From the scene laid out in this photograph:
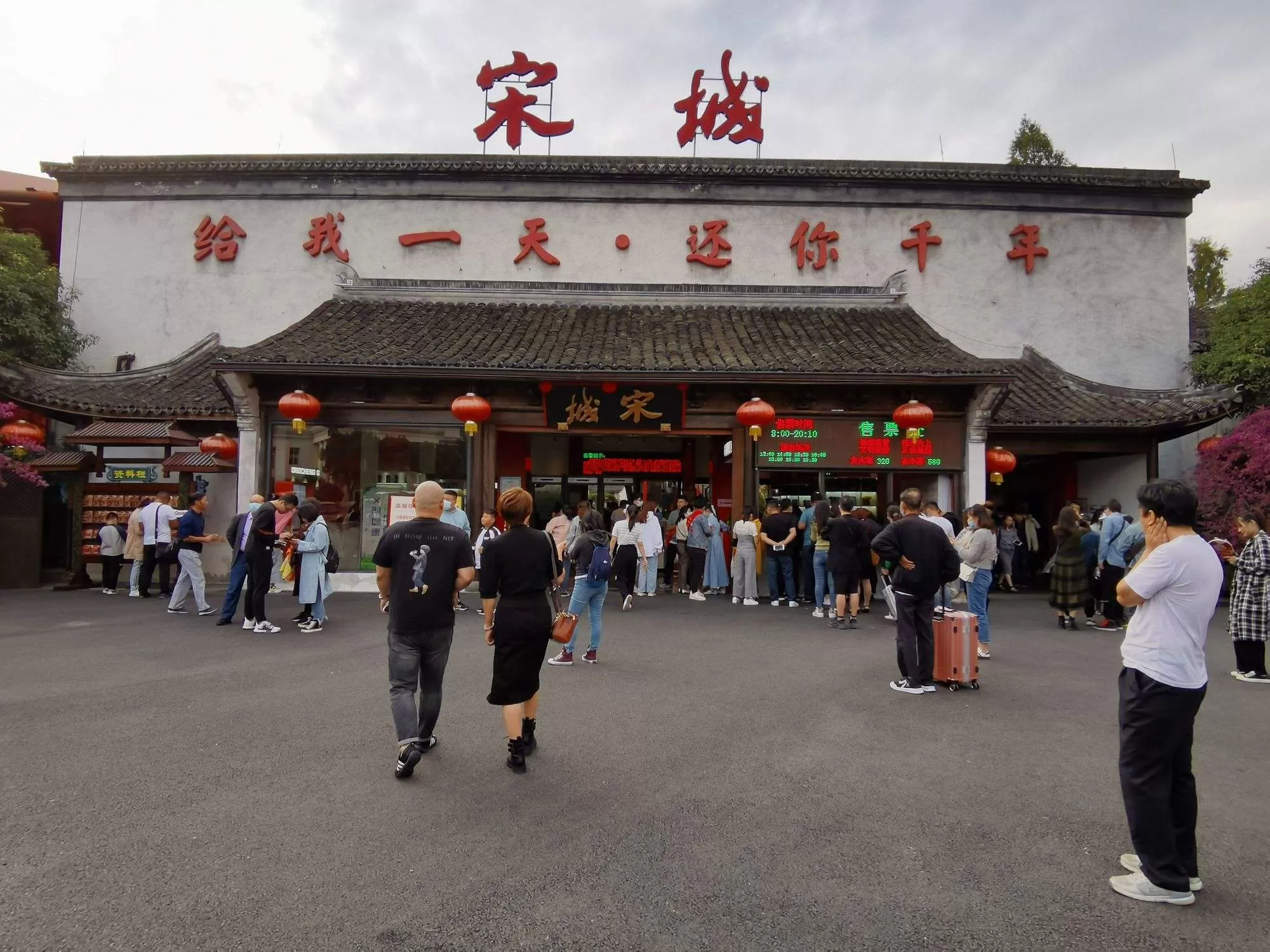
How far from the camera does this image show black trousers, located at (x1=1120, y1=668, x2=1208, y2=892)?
283cm

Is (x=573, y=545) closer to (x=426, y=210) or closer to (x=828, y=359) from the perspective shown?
(x=828, y=359)

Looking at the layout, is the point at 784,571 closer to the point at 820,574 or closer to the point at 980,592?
the point at 820,574

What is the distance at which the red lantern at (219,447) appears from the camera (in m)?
11.2

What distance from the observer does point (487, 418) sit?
37.3 ft

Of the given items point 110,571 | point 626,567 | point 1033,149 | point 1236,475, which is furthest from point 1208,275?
point 110,571

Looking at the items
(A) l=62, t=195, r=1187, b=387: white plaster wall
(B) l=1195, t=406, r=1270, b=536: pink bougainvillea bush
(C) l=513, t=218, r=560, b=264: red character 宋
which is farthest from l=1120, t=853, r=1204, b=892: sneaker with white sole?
(C) l=513, t=218, r=560, b=264: red character 宋

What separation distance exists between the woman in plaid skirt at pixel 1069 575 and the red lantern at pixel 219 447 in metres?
12.6

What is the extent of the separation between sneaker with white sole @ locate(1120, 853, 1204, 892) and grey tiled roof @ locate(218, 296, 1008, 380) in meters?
8.36

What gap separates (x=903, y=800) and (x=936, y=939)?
1.28 m

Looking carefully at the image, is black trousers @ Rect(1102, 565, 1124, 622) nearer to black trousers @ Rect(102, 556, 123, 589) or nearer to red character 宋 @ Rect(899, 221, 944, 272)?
red character 宋 @ Rect(899, 221, 944, 272)

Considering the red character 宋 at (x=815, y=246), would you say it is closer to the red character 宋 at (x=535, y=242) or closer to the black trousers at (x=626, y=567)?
the red character 宋 at (x=535, y=242)

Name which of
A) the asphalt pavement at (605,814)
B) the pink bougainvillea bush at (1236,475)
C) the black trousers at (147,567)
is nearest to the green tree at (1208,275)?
the pink bougainvillea bush at (1236,475)

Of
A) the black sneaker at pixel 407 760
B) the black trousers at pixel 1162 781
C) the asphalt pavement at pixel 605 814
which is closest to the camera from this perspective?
the asphalt pavement at pixel 605 814

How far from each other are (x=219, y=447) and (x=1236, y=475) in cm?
1624
